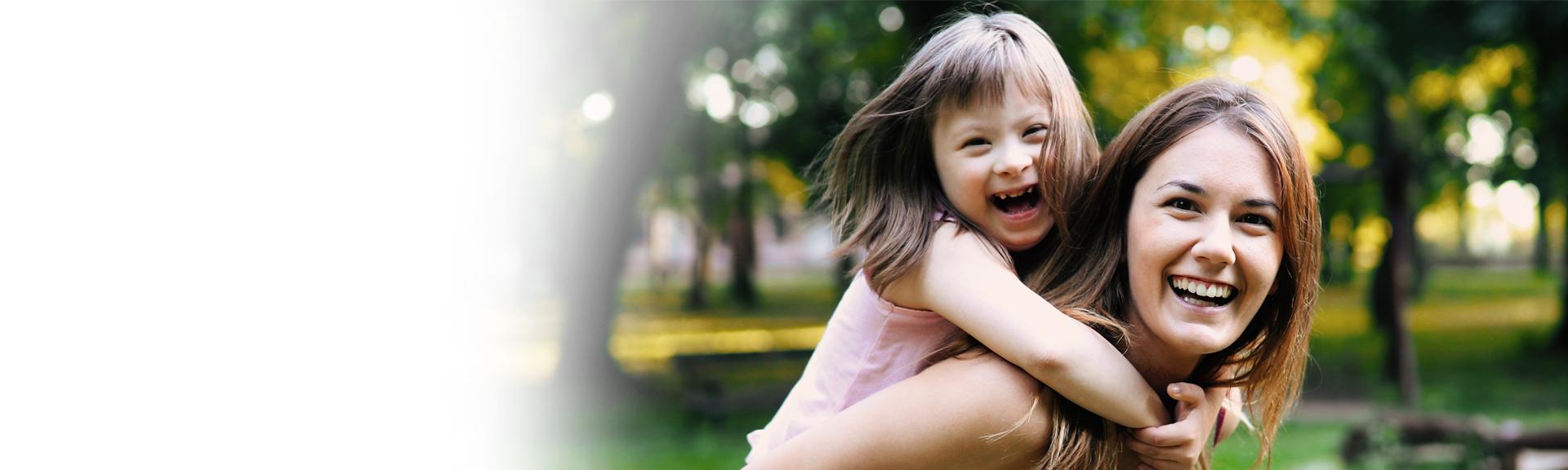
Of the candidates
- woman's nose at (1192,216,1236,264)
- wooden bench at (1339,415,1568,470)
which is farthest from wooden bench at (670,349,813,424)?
woman's nose at (1192,216,1236,264)

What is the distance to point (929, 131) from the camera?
2.64m

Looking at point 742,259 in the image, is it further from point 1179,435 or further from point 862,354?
point 1179,435

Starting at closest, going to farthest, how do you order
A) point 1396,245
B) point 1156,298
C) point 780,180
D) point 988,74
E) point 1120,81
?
point 1156,298 < point 988,74 < point 1120,81 < point 1396,245 < point 780,180

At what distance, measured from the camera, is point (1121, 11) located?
11.4 metres

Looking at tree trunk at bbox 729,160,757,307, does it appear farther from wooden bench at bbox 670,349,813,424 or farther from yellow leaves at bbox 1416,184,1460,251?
yellow leaves at bbox 1416,184,1460,251

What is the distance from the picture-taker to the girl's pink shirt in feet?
8.53

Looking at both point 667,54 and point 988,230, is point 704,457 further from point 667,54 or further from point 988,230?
point 988,230

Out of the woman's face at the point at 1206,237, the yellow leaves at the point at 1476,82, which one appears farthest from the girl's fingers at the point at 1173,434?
the yellow leaves at the point at 1476,82

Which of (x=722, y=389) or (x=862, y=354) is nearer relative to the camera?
(x=862, y=354)

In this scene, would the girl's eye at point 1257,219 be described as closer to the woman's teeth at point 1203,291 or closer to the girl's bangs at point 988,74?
the woman's teeth at point 1203,291

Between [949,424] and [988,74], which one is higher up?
[988,74]

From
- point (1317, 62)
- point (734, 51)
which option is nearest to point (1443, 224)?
point (1317, 62)

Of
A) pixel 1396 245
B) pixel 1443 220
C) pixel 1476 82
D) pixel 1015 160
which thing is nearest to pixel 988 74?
pixel 1015 160

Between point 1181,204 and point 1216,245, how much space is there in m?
0.13
